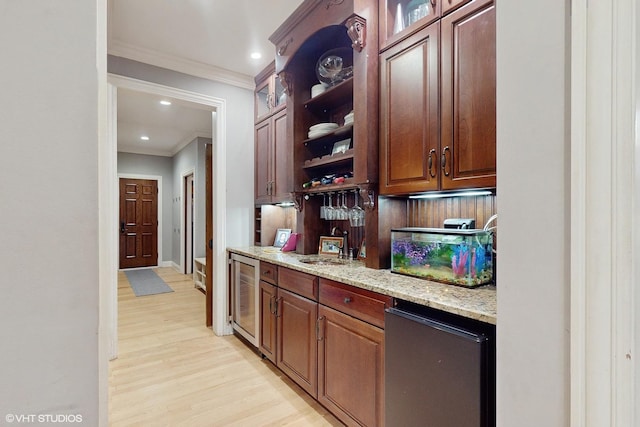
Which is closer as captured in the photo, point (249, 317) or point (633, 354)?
point (633, 354)

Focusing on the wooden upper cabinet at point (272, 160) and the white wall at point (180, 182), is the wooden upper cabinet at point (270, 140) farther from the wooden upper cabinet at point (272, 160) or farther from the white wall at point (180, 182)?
the white wall at point (180, 182)

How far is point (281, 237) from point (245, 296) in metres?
0.72

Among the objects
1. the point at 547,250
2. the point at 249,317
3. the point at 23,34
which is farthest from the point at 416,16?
the point at 249,317

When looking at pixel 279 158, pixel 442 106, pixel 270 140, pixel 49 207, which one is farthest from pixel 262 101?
pixel 49 207

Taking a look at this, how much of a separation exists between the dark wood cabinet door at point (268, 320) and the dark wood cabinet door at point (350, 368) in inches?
24.5

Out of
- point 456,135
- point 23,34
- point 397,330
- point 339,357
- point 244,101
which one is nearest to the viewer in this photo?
point 23,34

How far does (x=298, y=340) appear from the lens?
6.82ft

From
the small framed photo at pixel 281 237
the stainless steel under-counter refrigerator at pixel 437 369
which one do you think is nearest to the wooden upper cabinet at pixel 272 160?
the small framed photo at pixel 281 237

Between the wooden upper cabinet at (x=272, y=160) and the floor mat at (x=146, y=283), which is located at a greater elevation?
the wooden upper cabinet at (x=272, y=160)

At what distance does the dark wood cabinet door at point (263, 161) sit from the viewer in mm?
3168

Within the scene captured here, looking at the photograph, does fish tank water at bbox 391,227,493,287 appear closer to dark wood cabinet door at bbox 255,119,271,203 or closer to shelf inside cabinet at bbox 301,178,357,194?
shelf inside cabinet at bbox 301,178,357,194

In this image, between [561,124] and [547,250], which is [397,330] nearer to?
[547,250]

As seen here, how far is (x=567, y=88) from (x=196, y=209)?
5663 millimetres

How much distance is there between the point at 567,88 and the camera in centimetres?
65
